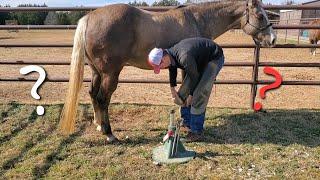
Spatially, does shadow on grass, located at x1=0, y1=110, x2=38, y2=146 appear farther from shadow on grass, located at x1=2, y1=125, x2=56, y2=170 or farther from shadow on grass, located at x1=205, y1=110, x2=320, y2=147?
shadow on grass, located at x1=205, y1=110, x2=320, y2=147

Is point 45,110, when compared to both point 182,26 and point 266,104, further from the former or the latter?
point 266,104

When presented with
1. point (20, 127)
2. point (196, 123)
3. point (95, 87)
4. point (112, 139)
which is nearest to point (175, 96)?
point (196, 123)

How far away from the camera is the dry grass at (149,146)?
12.6 feet

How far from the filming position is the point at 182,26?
4.83m

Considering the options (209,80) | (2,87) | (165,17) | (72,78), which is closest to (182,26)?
(165,17)

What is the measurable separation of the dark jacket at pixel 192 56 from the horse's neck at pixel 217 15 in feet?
2.31

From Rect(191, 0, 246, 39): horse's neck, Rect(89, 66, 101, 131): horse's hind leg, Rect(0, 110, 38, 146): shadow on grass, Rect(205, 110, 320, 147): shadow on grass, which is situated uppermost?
Rect(191, 0, 246, 39): horse's neck

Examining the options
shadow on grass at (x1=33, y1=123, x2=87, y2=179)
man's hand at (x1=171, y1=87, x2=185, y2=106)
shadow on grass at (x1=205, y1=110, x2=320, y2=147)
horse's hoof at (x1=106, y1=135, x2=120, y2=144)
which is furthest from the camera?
shadow on grass at (x1=205, y1=110, x2=320, y2=147)

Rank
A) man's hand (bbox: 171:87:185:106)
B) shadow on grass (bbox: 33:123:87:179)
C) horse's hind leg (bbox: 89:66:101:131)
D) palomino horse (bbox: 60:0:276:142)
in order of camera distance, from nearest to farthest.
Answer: shadow on grass (bbox: 33:123:87:179) → man's hand (bbox: 171:87:185:106) → palomino horse (bbox: 60:0:276:142) → horse's hind leg (bbox: 89:66:101:131)

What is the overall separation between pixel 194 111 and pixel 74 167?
164cm

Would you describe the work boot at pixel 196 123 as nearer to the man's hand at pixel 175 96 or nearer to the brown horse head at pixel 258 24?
the man's hand at pixel 175 96

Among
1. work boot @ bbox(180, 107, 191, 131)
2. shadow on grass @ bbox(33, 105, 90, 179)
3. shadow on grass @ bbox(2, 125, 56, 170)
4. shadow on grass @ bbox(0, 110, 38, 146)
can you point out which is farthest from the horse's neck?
shadow on grass @ bbox(0, 110, 38, 146)

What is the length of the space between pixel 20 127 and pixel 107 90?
5.42ft

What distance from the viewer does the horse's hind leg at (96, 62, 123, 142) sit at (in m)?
4.48
